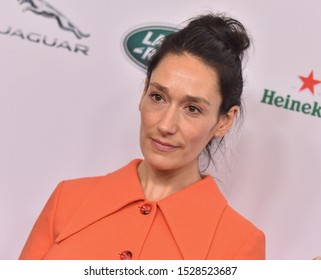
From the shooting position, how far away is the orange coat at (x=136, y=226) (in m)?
1.37

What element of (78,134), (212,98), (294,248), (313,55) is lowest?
(294,248)

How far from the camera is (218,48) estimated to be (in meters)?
1.42

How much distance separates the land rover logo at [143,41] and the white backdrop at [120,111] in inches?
0.7

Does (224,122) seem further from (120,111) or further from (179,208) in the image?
(120,111)

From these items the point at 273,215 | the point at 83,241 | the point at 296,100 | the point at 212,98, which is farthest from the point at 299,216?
the point at 83,241

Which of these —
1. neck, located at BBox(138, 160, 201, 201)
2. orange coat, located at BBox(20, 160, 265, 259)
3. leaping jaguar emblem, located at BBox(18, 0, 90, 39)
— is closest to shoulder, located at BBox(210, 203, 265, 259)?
orange coat, located at BBox(20, 160, 265, 259)

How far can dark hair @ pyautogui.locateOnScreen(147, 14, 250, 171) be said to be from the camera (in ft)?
4.64

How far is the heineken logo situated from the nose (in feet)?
1.51

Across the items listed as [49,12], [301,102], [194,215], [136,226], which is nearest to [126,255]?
[136,226]

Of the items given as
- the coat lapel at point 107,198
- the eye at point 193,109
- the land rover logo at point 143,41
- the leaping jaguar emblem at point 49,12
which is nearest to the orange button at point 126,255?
the coat lapel at point 107,198

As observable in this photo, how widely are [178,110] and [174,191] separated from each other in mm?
198
